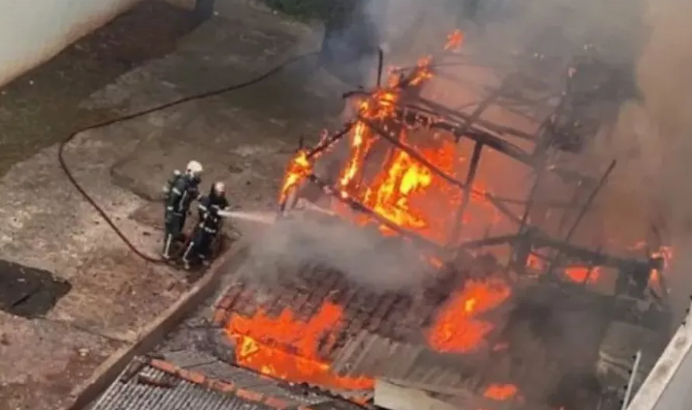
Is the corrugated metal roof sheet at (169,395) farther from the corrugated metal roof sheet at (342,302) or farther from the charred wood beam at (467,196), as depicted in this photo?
the charred wood beam at (467,196)

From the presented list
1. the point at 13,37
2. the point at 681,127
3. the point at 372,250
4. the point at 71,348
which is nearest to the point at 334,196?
the point at 372,250

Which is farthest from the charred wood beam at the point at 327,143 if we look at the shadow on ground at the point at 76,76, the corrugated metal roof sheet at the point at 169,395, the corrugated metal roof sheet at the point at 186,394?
the shadow on ground at the point at 76,76

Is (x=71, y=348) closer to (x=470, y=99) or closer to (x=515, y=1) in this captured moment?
(x=470, y=99)

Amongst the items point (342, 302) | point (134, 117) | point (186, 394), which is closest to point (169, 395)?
Answer: point (186, 394)

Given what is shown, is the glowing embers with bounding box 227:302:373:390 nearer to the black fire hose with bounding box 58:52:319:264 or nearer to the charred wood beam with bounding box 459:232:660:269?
the black fire hose with bounding box 58:52:319:264

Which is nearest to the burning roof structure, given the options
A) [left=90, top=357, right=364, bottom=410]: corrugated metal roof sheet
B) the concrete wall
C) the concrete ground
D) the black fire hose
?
[left=90, top=357, right=364, bottom=410]: corrugated metal roof sheet

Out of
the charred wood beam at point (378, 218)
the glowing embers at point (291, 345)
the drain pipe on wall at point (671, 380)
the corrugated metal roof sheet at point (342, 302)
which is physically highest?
the drain pipe on wall at point (671, 380)
